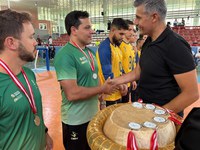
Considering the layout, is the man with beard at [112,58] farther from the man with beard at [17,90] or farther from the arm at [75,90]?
the man with beard at [17,90]

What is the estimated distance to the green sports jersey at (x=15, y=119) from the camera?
1025 mm

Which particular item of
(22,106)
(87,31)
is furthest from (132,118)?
(87,31)

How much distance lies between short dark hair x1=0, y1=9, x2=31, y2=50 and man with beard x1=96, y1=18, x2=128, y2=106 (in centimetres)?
156

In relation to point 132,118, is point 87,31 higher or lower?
higher

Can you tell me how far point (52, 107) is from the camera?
3963mm

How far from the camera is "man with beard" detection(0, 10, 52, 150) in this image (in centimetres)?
104

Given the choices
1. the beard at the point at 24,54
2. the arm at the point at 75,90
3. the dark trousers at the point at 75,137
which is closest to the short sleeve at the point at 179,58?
the arm at the point at 75,90

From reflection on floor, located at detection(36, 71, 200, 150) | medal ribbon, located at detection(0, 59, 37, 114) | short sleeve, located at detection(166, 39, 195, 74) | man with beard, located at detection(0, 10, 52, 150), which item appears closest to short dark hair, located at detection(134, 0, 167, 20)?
short sleeve, located at detection(166, 39, 195, 74)

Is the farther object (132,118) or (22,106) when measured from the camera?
(22,106)

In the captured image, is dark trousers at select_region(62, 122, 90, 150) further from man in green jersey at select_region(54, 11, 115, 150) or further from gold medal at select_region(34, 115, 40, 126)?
gold medal at select_region(34, 115, 40, 126)

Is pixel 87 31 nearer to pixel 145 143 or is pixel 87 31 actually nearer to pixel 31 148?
pixel 31 148

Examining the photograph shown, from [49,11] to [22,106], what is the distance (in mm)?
27299

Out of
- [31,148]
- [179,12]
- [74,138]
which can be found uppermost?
[179,12]

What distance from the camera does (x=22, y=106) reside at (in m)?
1.09
